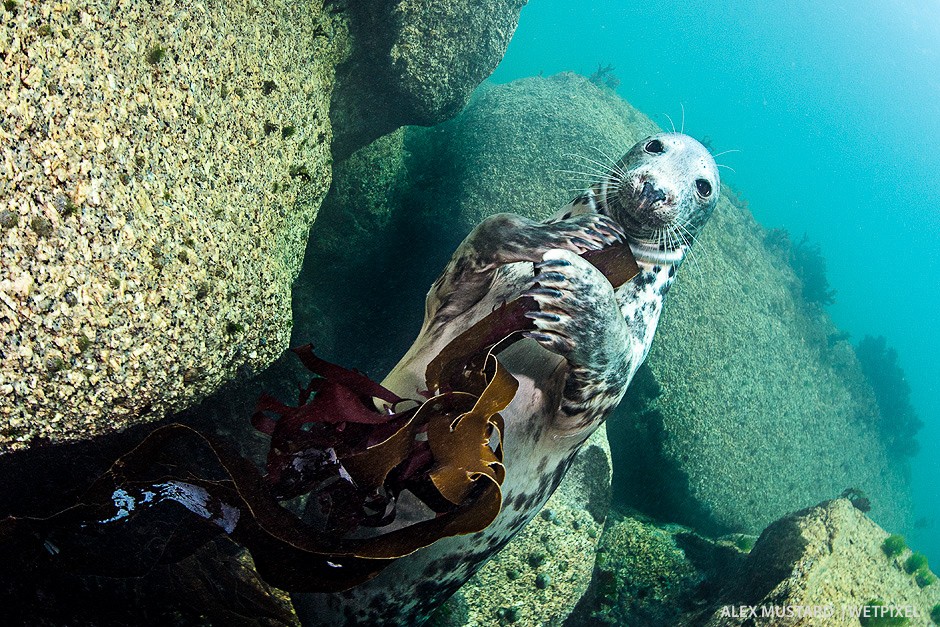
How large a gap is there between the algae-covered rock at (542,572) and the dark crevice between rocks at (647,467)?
1.54 m

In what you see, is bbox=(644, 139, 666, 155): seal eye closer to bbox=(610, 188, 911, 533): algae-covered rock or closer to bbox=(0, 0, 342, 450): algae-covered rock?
bbox=(0, 0, 342, 450): algae-covered rock

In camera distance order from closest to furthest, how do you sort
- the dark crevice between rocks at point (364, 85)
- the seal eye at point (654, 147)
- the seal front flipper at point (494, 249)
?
the seal front flipper at point (494, 249) < the seal eye at point (654, 147) < the dark crevice between rocks at point (364, 85)

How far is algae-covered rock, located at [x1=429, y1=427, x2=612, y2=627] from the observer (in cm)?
339

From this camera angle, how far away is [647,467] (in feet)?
19.4

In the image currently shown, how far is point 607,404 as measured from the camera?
233cm

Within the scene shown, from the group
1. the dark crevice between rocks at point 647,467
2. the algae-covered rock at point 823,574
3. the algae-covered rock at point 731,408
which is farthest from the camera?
the algae-covered rock at point 731,408

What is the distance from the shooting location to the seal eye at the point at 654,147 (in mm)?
2814

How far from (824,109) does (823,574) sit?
432 feet

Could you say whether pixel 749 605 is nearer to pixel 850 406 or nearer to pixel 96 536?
pixel 96 536

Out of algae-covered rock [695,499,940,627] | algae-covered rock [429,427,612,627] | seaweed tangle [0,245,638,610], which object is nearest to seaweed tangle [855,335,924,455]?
algae-covered rock [695,499,940,627]

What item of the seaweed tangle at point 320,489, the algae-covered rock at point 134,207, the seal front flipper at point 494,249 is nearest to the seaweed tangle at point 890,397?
the seal front flipper at point 494,249

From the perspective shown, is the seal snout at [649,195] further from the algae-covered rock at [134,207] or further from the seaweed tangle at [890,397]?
the seaweed tangle at [890,397]

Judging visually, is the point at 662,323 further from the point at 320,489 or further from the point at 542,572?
the point at 320,489

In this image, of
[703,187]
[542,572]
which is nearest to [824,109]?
[703,187]
